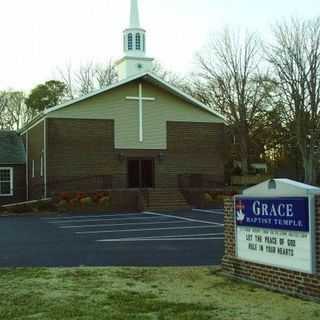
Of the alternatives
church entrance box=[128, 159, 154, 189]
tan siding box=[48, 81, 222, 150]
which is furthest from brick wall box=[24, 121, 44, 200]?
church entrance box=[128, 159, 154, 189]

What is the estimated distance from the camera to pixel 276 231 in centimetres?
938

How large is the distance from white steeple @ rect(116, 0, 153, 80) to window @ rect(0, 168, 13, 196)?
10953mm

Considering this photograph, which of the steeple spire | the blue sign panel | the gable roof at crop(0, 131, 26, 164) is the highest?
the steeple spire

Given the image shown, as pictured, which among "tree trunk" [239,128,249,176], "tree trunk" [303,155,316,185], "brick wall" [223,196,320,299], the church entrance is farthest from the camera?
"tree trunk" [239,128,249,176]

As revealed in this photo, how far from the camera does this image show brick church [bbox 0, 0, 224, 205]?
33.3m

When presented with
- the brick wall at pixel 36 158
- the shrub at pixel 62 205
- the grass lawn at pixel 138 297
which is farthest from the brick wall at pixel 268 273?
the brick wall at pixel 36 158

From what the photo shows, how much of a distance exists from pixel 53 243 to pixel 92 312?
29.3 feet

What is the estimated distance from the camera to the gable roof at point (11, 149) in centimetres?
3860

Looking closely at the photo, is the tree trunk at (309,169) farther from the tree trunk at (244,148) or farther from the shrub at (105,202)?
the shrub at (105,202)

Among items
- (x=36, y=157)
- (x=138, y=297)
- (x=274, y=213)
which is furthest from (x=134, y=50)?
(x=138, y=297)

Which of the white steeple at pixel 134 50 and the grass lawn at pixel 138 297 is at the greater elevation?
the white steeple at pixel 134 50

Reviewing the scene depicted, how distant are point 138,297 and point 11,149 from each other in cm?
3321

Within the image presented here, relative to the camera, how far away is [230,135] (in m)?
49.6

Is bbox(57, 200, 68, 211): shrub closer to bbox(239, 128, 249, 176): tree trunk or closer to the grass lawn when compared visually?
the grass lawn
